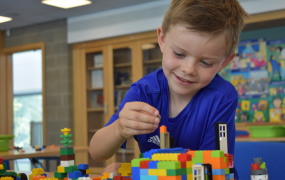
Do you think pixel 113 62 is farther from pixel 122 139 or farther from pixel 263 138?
pixel 122 139

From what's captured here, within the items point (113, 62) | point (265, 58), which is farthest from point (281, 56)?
point (113, 62)

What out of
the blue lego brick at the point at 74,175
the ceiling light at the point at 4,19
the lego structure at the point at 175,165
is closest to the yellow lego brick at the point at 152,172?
the lego structure at the point at 175,165

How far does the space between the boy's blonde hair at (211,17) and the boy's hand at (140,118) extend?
19cm

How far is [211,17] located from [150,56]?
430 centimetres

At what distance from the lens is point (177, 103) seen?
95 cm

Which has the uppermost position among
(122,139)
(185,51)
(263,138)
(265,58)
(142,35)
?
(142,35)

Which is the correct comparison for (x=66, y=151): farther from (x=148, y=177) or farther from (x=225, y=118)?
(x=225, y=118)

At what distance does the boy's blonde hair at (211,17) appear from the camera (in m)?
0.73

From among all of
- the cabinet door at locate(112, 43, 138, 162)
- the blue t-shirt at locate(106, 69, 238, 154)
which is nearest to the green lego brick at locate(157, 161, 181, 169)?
the blue t-shirt at locate(106, 69, 238, 154)

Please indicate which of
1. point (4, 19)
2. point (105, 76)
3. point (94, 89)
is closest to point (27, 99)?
point (4, 19)

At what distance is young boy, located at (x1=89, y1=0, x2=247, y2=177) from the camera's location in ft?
2.36

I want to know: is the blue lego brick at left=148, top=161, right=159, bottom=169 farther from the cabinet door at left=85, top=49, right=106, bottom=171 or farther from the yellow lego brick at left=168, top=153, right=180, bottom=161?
the cabinet door at left=85, top=49, right=106, bottom=171

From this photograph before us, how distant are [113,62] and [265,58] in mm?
1998

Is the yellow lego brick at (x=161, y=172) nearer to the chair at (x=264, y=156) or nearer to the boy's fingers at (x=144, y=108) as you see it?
the boy's fingers at (x=144, y=108)
